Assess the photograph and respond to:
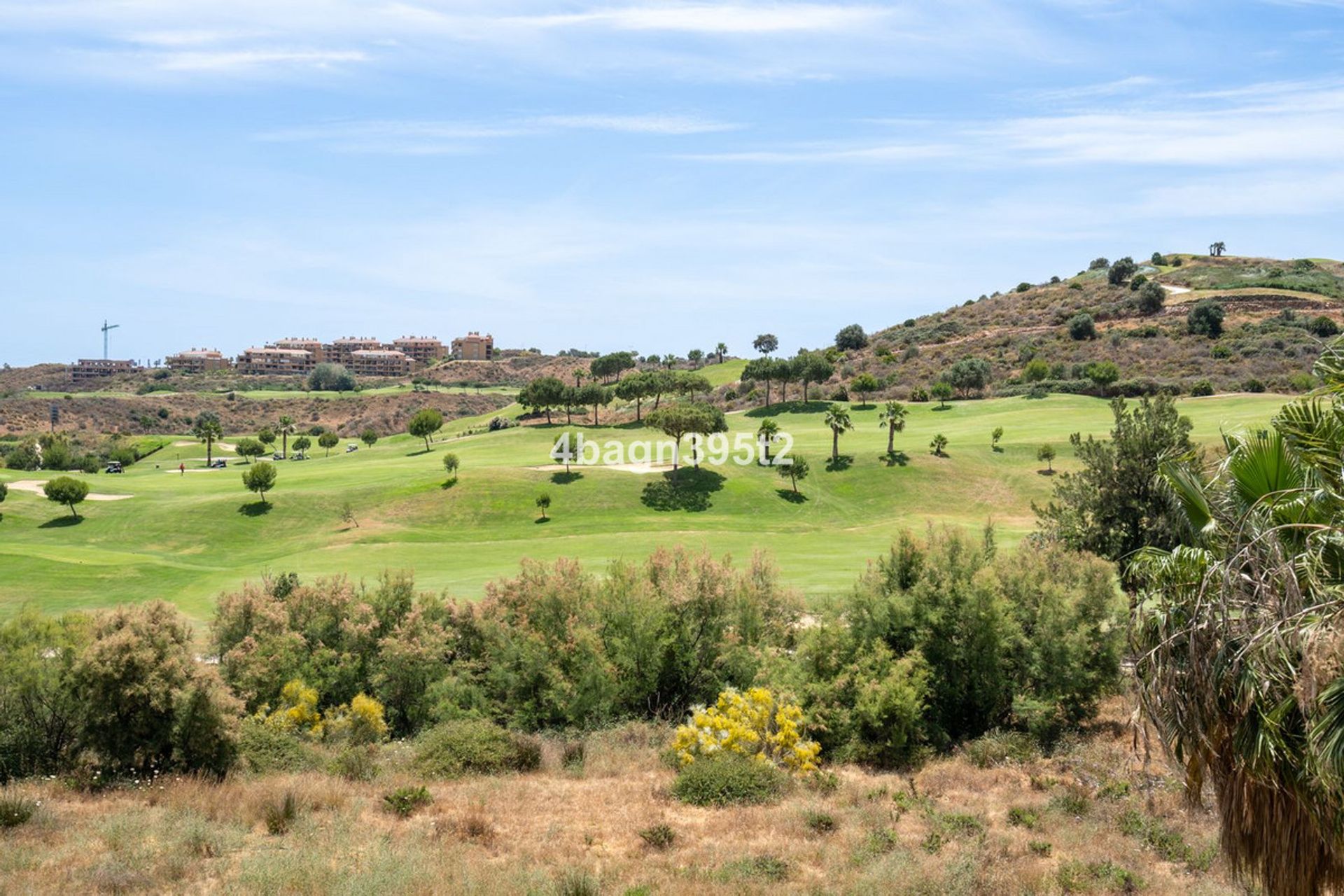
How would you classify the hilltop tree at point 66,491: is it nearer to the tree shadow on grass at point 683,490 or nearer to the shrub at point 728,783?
the tree shadow on grass at point 683,490

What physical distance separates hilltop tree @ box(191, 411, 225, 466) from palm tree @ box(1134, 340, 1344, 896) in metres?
87.7

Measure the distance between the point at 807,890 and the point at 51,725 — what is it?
51.9 feet

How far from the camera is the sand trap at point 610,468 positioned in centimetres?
6881

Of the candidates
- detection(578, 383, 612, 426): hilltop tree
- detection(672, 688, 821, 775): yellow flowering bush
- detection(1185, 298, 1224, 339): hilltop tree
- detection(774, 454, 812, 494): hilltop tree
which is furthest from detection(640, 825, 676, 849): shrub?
detection(1185, 298, 1224, 339): hilltop tree

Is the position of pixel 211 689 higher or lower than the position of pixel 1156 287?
lower

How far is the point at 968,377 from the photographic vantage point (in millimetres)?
98812

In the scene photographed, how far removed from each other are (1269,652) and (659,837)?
9327mm

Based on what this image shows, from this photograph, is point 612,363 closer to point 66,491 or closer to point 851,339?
point 851,339

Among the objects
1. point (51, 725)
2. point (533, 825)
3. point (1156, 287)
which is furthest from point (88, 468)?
point (1156, 287)

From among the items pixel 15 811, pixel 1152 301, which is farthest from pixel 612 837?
pixel 1152 301

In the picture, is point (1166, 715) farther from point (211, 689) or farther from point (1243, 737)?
point (211, 689)

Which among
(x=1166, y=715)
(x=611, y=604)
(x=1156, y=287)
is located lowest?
(x=611, y=604)

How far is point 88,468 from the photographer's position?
84.1 meters

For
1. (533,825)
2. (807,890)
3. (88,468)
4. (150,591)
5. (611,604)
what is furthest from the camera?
(88,468)
